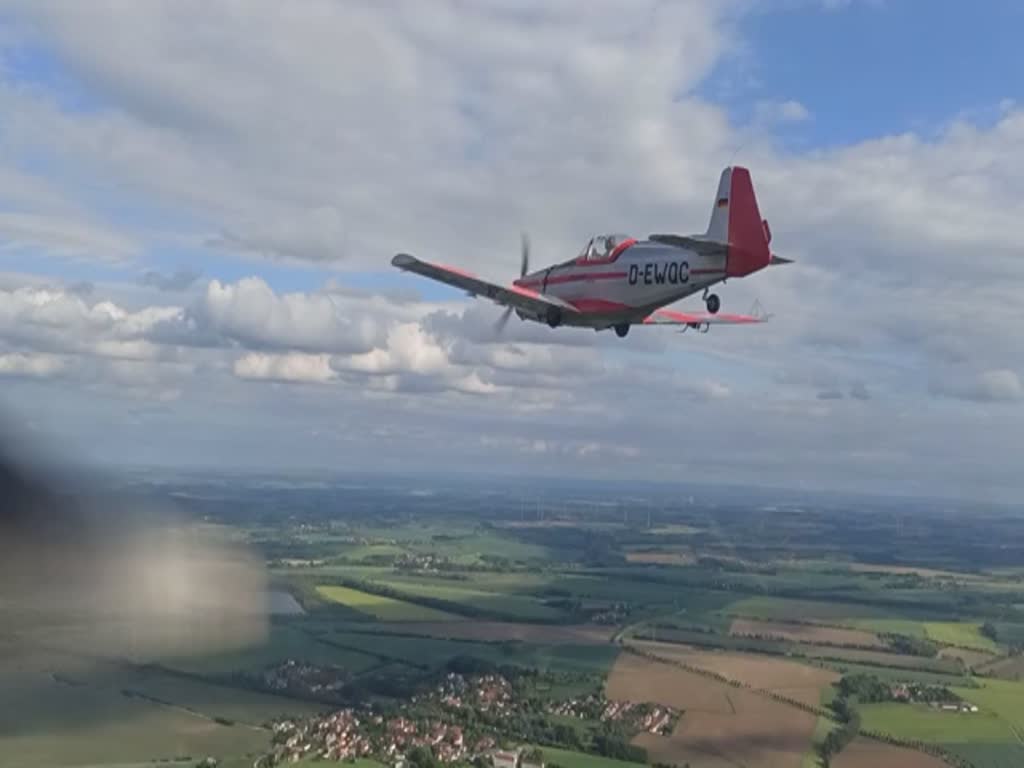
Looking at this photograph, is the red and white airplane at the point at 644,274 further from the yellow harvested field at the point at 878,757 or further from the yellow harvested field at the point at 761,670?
the yellow harvested field at the point at 761,670

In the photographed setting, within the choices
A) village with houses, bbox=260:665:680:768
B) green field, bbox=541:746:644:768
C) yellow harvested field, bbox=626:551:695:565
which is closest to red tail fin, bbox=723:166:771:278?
village with houses, bbox=260:665:680:768

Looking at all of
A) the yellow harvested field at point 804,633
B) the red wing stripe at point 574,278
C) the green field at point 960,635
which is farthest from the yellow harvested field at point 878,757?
the green field at point 960,635

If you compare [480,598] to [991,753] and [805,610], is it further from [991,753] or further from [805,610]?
[991,753]

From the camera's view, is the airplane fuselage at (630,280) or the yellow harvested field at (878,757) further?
the yellow harvested field at (878,757)

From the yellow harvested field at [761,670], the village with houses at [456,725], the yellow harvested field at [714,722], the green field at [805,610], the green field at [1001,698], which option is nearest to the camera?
the village with houses at [456,725]

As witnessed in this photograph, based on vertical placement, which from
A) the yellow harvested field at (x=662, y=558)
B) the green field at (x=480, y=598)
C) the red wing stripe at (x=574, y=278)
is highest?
the red wing stripe at (x=574, y=278)

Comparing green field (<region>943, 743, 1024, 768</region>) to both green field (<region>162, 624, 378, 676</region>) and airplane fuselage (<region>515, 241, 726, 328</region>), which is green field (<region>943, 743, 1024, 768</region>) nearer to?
green field (<region>162, 624, 378, 676</region>)
